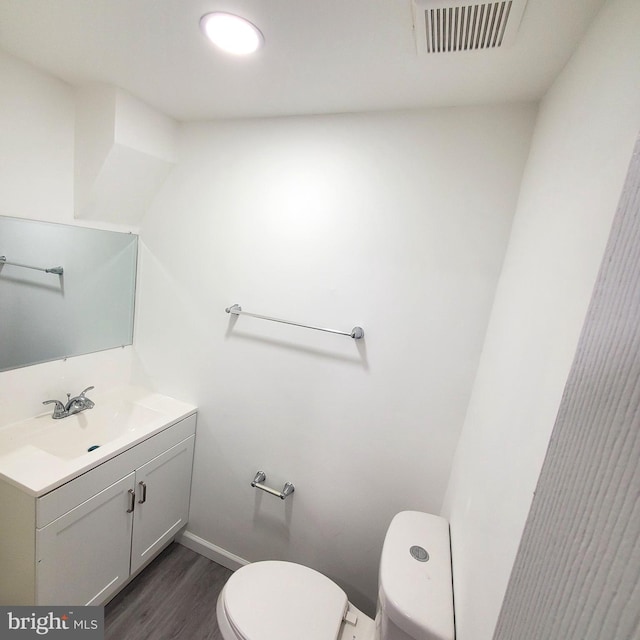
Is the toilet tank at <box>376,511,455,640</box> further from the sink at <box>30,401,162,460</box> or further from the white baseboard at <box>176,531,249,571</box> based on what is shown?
the sink at <box>30,401,162,460</box>

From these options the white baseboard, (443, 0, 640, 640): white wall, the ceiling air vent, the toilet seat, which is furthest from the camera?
the white baseboard

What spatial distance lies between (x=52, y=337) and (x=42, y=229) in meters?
0.51

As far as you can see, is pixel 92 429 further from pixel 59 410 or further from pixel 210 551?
pixel 210 551

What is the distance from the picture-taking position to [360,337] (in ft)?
4.61

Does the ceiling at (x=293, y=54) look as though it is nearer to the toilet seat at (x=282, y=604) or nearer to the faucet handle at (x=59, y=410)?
the faucet handle at (x=59, y=410)

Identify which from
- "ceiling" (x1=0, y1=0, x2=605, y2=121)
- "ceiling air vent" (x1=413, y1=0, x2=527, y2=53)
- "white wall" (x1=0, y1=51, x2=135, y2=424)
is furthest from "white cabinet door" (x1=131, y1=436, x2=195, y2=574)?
"ceiling air vent" (x1=413, y1=0, x2=527, y2=53)

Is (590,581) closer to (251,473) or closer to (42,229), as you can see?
(251,473)

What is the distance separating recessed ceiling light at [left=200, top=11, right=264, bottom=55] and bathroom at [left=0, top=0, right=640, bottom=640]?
37mm

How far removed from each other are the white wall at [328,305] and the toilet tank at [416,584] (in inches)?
12.3

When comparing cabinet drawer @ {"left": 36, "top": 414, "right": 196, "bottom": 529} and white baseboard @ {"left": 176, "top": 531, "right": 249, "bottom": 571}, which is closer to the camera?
cabinet drawer @ {"left": 36, "top": 414, "right": 196, "bottom": 529}

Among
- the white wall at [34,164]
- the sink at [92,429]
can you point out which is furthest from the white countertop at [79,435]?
the white wall at [34,164]

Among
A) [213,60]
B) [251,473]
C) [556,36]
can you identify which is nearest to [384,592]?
[251,473]

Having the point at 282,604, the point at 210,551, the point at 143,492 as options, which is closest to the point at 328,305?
the point at 282,604

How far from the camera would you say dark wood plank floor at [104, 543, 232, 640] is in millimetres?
1491
